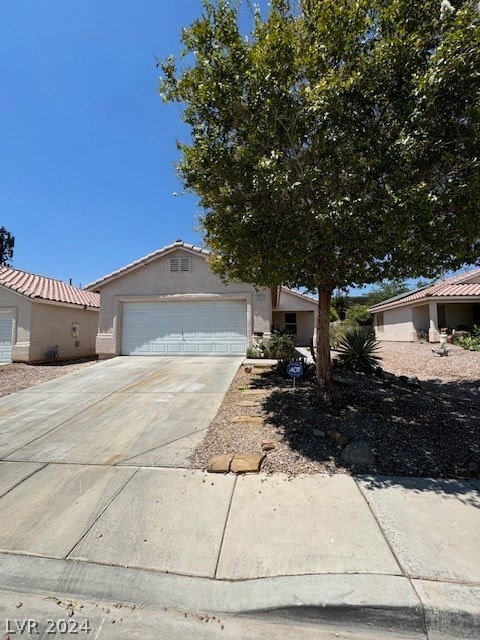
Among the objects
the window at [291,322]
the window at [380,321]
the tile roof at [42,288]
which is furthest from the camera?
the window at [380,321]

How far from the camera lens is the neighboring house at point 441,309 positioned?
1830 cm

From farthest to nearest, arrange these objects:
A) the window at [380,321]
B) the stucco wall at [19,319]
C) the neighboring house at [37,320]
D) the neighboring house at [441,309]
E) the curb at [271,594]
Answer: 1. the window at [380,321]
2. the neighboring house at [441,309]
3. the neighboring house at [37,320]
4. the stucco wall at [19,319]
5. the curb at [271,594]

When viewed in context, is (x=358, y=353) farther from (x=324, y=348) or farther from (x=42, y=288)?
(x=42, y=288)

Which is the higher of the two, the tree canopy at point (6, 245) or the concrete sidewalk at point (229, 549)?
the tree canopy at point (6, 245)

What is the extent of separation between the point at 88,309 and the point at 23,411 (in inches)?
411

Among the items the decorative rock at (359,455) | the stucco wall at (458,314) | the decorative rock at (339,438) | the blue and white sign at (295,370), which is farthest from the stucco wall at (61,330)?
the stucco wall at (458,314)

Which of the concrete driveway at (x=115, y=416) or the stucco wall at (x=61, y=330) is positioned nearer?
the concrete driveway at (x=115, y=416)

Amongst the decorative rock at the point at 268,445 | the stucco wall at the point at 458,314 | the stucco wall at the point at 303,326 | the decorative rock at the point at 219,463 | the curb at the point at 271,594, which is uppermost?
the stucco wall at the point at 458,314

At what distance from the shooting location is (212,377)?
9156 millimetres

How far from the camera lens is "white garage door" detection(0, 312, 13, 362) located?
13.4 meters

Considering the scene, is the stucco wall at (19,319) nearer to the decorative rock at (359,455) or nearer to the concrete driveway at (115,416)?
the concrete driveway at (115,416)

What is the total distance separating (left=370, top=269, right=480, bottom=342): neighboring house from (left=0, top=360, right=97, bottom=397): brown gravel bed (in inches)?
746

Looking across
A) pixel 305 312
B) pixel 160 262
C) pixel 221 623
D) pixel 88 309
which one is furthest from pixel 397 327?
pixel 221 623

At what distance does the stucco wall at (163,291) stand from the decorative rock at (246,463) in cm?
842
